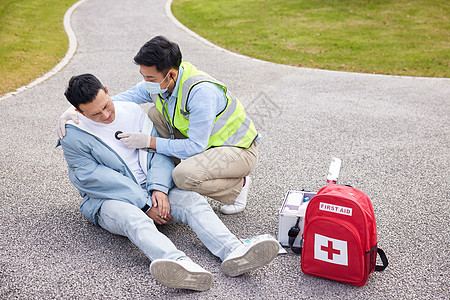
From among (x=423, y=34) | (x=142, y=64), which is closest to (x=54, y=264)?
(x=142, y=64)

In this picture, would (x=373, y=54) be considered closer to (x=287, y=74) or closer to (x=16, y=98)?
(x=287, y=74)

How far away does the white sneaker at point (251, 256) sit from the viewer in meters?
2.72

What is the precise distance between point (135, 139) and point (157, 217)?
0.59m

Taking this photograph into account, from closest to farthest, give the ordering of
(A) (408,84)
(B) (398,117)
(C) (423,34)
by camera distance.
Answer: (B) (398,117), (A) (408,84), (C) (423,34)

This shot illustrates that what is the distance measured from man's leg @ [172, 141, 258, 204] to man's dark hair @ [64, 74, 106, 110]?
2.60 ft

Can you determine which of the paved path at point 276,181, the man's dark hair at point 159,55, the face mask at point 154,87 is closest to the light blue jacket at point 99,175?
the paved path at point 276,181

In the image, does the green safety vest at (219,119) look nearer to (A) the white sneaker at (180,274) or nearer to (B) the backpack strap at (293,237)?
(B) the backpack strap at (293,237)

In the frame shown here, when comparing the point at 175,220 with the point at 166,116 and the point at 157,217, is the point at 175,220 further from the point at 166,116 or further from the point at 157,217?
the point at 166,116

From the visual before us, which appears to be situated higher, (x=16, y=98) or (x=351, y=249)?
(x=351, y=249)

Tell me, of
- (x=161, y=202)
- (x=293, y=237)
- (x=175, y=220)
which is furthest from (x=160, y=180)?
(x=293, y=237)

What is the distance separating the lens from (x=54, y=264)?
2.96 metres

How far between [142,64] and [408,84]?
518cm

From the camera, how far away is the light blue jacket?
3.05 meters

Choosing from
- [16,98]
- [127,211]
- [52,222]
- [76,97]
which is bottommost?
[16,98]
